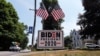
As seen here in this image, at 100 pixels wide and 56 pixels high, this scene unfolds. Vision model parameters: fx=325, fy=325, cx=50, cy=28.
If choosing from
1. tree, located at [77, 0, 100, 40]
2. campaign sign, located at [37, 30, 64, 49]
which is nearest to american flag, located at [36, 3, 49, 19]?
campaign sign, located at [37, 30, 64, 49]

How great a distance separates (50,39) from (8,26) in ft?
174

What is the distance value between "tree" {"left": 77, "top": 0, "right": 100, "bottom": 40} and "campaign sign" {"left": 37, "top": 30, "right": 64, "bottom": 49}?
44.2m

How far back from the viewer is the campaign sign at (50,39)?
15797mm

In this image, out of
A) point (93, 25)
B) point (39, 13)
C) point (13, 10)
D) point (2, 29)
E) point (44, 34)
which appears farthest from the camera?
point (13, 10)

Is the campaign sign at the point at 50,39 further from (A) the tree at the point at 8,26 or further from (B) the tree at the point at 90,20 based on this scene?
(A) the tree at the point at 8,26

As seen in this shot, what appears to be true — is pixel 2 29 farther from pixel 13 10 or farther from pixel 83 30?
pixel 83 30

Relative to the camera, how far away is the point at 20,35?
71.7m

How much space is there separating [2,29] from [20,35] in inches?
250

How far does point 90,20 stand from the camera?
62344 mm

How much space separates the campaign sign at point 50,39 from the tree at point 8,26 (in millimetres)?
50104

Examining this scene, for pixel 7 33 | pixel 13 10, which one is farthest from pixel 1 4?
pixel 7 33

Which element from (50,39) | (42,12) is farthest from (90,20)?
(50,39)

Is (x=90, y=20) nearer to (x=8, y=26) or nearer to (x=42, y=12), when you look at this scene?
(x=8, y=26)

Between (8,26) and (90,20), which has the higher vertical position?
(90,20)
